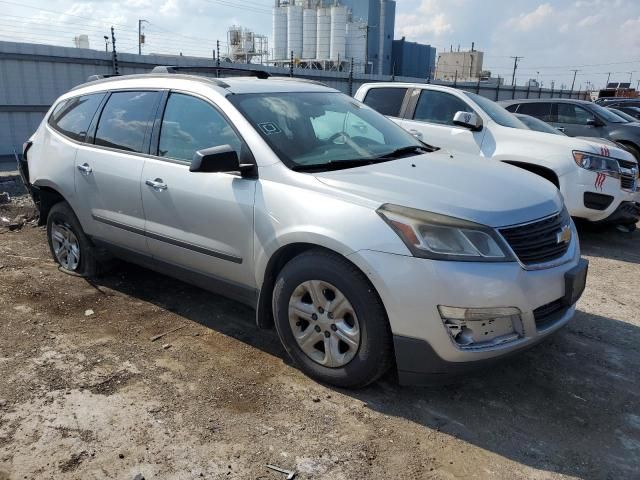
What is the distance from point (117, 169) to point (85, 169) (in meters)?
0.46

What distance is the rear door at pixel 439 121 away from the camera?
23.0 feet

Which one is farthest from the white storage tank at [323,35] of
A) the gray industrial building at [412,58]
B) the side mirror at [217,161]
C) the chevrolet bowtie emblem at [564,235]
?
the chevrolet bowtie emblem at [564,235]

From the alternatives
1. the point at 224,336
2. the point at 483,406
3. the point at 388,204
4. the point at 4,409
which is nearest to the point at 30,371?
the point at 4,409

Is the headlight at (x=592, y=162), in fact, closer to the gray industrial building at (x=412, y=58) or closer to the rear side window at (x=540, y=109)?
the rear side window at (x=540, y=109)

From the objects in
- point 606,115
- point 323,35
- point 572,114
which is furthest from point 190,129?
point 323,35

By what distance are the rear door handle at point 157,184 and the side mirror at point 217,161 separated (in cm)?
57

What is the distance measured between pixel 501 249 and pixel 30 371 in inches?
115

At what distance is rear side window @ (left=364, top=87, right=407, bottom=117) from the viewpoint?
299 inches

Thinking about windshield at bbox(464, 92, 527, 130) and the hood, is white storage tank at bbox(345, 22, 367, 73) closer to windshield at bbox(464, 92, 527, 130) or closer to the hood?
windshield at bbox(464, 92, 527, 130)

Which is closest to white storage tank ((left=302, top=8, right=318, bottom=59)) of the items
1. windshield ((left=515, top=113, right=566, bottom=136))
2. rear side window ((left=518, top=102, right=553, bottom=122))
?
rear side window ((left=518, top=102, right=553, bottom=122))

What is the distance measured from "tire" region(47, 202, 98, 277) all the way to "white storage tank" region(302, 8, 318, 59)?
36906 mm

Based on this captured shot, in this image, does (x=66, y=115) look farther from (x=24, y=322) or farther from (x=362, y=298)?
(x=362, y=298)

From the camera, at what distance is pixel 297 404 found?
120 inches

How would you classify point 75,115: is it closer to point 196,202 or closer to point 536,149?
point 196,202
